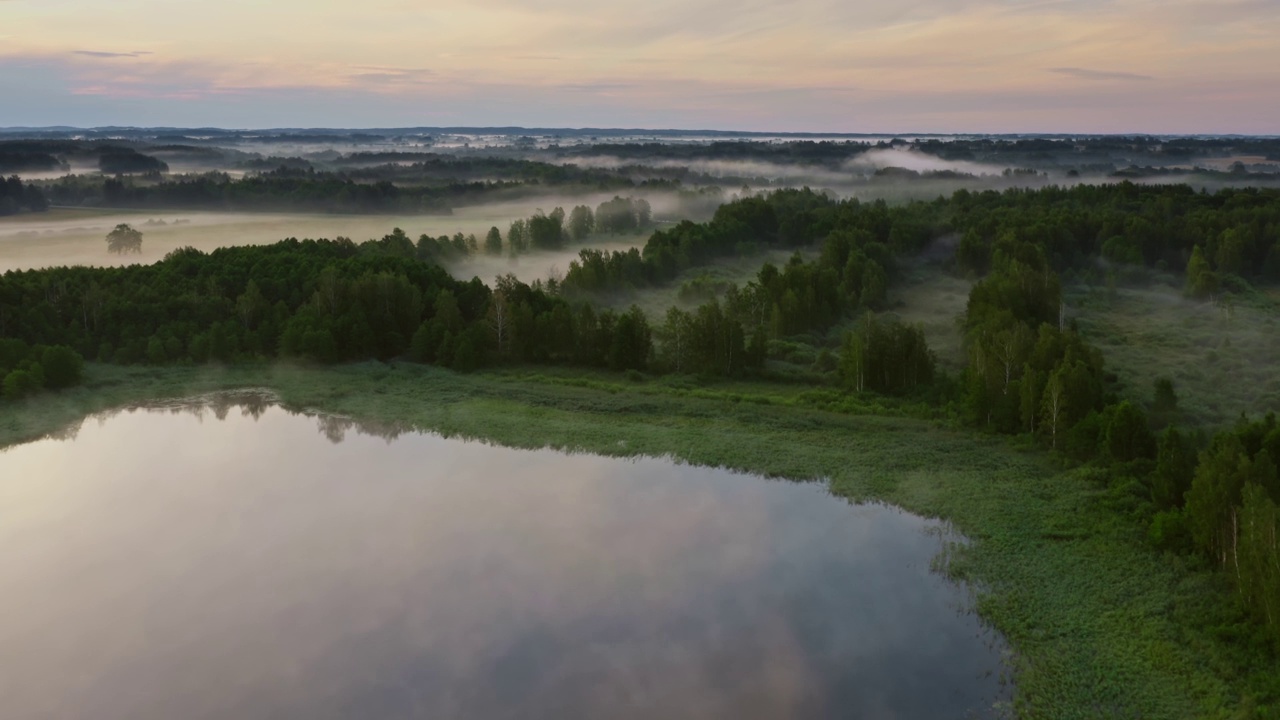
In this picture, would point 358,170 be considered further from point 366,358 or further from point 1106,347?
point 1106,347

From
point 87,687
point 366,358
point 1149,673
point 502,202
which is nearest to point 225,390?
point 366,358

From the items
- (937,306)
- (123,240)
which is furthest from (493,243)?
(937,306)

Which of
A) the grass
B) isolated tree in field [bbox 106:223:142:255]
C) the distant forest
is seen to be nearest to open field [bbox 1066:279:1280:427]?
the grass

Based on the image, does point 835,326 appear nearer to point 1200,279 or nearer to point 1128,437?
point 1200,279

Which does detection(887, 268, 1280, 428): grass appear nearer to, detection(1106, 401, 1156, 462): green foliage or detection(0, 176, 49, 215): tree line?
detection(1106, 401, 1156, 462): green foliage

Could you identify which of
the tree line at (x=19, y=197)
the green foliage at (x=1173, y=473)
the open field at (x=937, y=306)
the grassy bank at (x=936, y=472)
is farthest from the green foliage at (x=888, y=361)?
the tree line at (x=19, y=197)

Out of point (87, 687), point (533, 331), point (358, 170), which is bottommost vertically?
point (87, 687)

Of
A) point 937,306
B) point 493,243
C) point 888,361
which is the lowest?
point 937,306

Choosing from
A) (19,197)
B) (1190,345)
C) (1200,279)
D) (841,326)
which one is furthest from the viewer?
(19,197)
